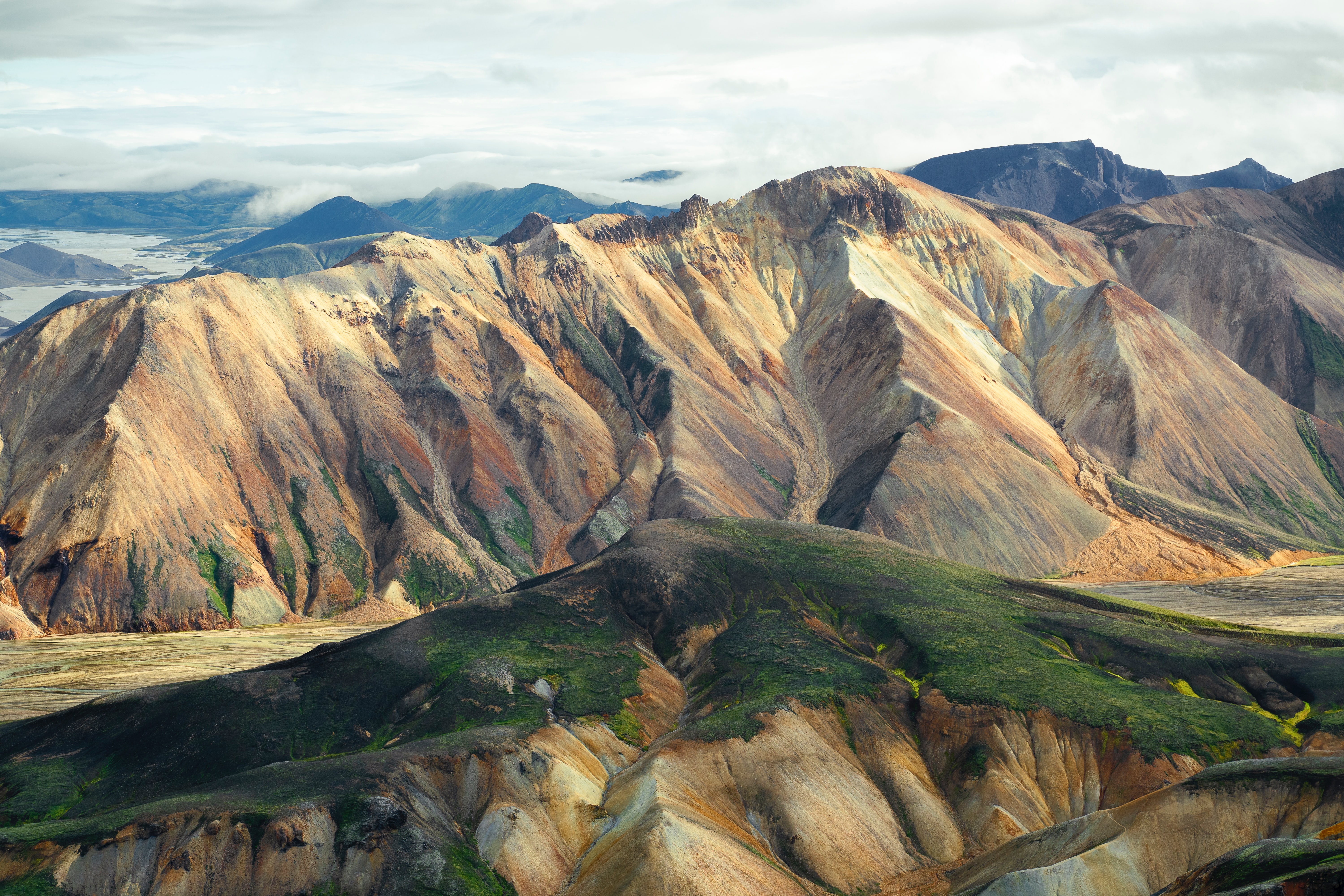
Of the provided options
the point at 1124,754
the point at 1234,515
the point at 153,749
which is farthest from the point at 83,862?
the point at 1234,515

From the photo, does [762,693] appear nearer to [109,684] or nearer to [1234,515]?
[109,684]

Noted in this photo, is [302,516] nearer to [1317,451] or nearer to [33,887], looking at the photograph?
[33,887]

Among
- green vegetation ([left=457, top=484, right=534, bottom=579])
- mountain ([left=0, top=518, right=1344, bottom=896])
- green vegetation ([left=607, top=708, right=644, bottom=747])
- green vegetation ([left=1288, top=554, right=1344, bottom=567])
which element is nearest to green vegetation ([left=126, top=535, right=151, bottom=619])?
green vegetation ([left=457, top=484, right=534, bottom=579])

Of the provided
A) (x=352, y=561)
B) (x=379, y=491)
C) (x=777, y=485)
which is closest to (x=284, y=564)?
(x=352, y=561)

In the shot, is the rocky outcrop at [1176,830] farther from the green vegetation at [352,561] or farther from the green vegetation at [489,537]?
the green vegetation at [352,561]

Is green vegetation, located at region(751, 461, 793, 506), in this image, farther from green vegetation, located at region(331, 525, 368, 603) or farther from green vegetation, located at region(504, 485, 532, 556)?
green vegetation, located at region(331, 525, 368, 603)

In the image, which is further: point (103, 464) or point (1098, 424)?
point (1098, 424)

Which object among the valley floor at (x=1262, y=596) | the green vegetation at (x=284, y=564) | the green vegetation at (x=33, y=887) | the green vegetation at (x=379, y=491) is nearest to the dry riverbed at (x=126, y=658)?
the green vegetation at (x=284, y=564)

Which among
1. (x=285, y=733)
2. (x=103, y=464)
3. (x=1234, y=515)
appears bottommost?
(x=1234, y=515)
